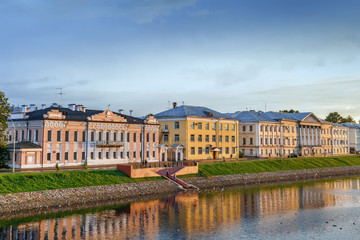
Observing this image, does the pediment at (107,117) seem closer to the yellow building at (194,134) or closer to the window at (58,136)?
the window at (58,136)

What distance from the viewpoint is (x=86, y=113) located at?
64688mm

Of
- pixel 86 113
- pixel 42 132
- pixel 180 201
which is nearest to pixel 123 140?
pixel 86 113

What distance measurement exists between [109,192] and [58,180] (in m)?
6.22

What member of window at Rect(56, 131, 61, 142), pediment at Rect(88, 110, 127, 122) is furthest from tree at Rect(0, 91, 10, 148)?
pediment at Rect(88, 110, 127, 122)

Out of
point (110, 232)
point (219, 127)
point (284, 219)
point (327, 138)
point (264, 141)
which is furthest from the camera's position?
point (327, 138)

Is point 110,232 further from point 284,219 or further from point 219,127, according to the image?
point 219,127

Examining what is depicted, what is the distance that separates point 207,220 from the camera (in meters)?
36.2

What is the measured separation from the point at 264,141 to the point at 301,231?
2431 inches

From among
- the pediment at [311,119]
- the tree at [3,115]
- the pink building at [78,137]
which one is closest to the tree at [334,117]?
the pediment at [311,119]

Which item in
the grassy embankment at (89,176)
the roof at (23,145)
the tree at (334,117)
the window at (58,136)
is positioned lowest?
the grassy embankment at (89,176)

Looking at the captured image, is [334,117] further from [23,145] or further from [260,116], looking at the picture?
[23,145]

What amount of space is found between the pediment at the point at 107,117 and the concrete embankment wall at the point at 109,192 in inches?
611

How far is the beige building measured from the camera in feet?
304

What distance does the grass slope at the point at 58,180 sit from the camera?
135 feet
